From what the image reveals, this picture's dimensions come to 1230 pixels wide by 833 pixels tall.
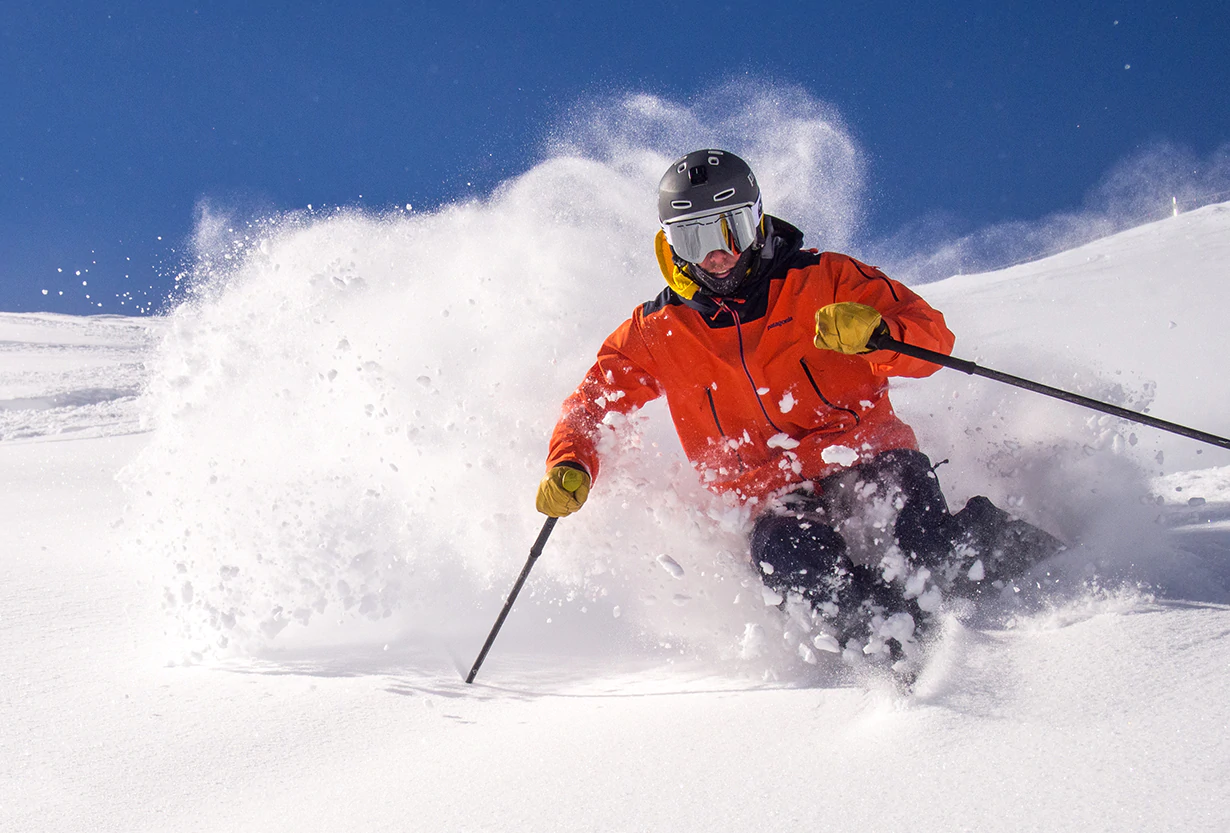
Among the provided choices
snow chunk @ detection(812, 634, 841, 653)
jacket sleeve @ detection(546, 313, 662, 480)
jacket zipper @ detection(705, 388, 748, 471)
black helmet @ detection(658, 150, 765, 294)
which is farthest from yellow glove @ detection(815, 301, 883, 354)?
snow chunk @ detection(812, 634, 841, 653)

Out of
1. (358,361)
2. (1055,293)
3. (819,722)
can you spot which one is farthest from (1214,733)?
(1055,293)

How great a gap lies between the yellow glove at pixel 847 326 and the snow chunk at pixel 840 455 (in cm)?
39

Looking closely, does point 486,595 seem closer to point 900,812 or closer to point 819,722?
point 819,722

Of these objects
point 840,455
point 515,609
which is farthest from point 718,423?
point 515,609

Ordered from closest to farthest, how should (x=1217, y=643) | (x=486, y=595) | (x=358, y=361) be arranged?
(x=1217, y=643), (x=486, y=595), (x=358, y=361)

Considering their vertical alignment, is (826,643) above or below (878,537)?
below

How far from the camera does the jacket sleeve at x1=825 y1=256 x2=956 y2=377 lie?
2.63 metres

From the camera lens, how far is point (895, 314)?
2.69m

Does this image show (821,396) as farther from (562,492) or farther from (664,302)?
(562,492)

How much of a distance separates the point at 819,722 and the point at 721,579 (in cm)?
122

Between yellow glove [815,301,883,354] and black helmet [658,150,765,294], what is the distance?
40 centimetres

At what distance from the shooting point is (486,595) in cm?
354

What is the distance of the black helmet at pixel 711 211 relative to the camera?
273cm

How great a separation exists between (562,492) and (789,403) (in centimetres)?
94
